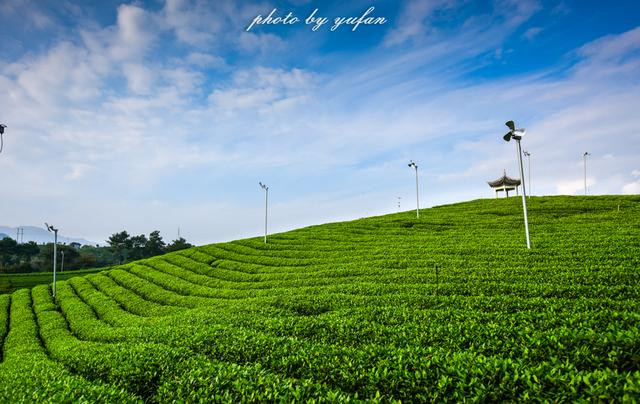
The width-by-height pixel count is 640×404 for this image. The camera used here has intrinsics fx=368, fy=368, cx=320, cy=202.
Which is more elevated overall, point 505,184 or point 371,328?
point 505,184

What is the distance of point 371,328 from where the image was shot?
14.0 metres

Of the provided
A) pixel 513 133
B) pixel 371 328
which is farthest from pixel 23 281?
pixel 513 133

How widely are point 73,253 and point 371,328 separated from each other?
121 m

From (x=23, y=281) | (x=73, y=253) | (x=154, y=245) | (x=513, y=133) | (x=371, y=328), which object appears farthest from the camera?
(x=154, y=245)

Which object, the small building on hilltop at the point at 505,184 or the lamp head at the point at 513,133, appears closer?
the lamp head at the point at 513,133

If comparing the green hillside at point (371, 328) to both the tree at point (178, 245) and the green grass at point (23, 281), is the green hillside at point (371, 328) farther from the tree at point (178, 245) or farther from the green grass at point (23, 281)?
the tree at point (178, 245)

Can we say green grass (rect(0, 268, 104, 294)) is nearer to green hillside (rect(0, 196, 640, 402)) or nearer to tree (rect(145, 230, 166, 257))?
green hillside (rect(0, 196, 640, 402))

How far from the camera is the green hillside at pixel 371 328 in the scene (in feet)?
28.2

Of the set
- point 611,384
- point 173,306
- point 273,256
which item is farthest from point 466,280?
point 273,256

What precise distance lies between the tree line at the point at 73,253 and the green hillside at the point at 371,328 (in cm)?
7287

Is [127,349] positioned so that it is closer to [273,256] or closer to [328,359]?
[328,359]

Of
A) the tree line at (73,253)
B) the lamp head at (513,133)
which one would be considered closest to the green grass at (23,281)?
the tree line at (73,253)

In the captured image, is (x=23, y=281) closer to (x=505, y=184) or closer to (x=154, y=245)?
(x=154, y=245)

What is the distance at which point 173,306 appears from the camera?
29359mm
